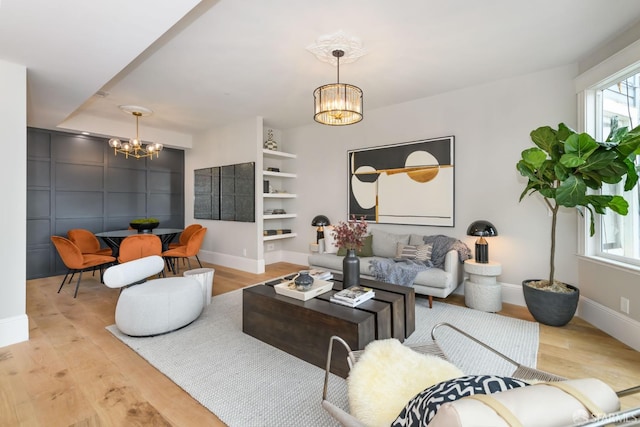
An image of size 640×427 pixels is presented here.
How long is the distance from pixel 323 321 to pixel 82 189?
5449 mm

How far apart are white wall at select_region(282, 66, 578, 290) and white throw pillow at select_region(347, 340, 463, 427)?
2.69 m

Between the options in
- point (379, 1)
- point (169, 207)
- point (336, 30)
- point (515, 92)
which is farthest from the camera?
point (169, 207)

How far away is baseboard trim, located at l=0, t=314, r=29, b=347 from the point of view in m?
2.49

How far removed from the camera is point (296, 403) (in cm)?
177

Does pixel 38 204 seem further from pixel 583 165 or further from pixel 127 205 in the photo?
pixel 583 165

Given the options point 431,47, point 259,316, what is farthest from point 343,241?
point 431,47

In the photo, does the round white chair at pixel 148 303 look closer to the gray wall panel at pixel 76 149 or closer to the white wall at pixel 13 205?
the white wall at pixel 13 205

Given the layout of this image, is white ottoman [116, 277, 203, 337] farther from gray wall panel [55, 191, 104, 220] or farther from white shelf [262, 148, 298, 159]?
gray wall panel [55, 191, 104, 220]

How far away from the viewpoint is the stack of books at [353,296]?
2.28 meters

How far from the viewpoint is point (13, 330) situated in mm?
2535

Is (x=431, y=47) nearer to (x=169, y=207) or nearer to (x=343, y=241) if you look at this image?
(x=343, y=241)

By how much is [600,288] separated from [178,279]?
4179 mm

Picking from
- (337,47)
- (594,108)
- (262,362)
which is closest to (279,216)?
(337,47)

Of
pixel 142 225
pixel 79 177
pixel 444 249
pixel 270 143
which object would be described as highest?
pixel 270 143
